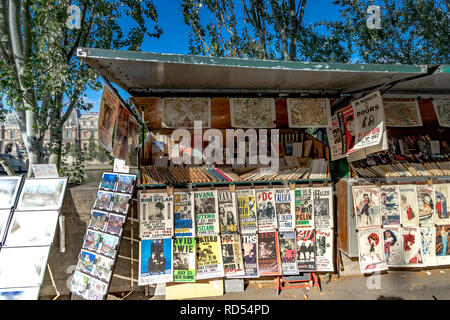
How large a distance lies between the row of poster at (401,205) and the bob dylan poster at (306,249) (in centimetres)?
76

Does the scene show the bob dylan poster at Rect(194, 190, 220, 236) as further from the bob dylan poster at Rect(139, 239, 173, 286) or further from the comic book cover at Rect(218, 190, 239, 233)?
the bob dylan poster at Rect(139, 239, 173, 286)

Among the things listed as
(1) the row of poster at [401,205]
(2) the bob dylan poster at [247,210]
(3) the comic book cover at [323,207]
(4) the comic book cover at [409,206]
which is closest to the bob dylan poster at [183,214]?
(2) the bob dylan poster at [247,210]

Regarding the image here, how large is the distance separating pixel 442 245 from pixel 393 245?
3.27 feet

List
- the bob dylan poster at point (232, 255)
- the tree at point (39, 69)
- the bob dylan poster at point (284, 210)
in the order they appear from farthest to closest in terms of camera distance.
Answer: the tree at point (39, 69) < the bob dylan poster at point (284, 210) < the bob dylan poster at point (232, 255)

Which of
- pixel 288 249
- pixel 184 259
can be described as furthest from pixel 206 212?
pixel 288 249

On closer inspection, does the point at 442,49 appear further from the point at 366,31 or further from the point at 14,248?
the point at 14,248

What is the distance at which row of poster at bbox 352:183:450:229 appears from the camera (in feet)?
12.3

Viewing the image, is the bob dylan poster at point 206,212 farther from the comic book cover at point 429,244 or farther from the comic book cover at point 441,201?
the comic book cover at point 441,201

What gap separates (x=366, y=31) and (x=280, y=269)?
1115 centimetres

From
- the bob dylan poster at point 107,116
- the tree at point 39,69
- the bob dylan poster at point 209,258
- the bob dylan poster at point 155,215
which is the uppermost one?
the tree at point 39,69

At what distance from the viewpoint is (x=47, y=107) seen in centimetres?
664

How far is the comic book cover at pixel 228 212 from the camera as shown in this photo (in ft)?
12.2

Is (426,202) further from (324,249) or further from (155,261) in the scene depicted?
(155,261)

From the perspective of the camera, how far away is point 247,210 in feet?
12.3
